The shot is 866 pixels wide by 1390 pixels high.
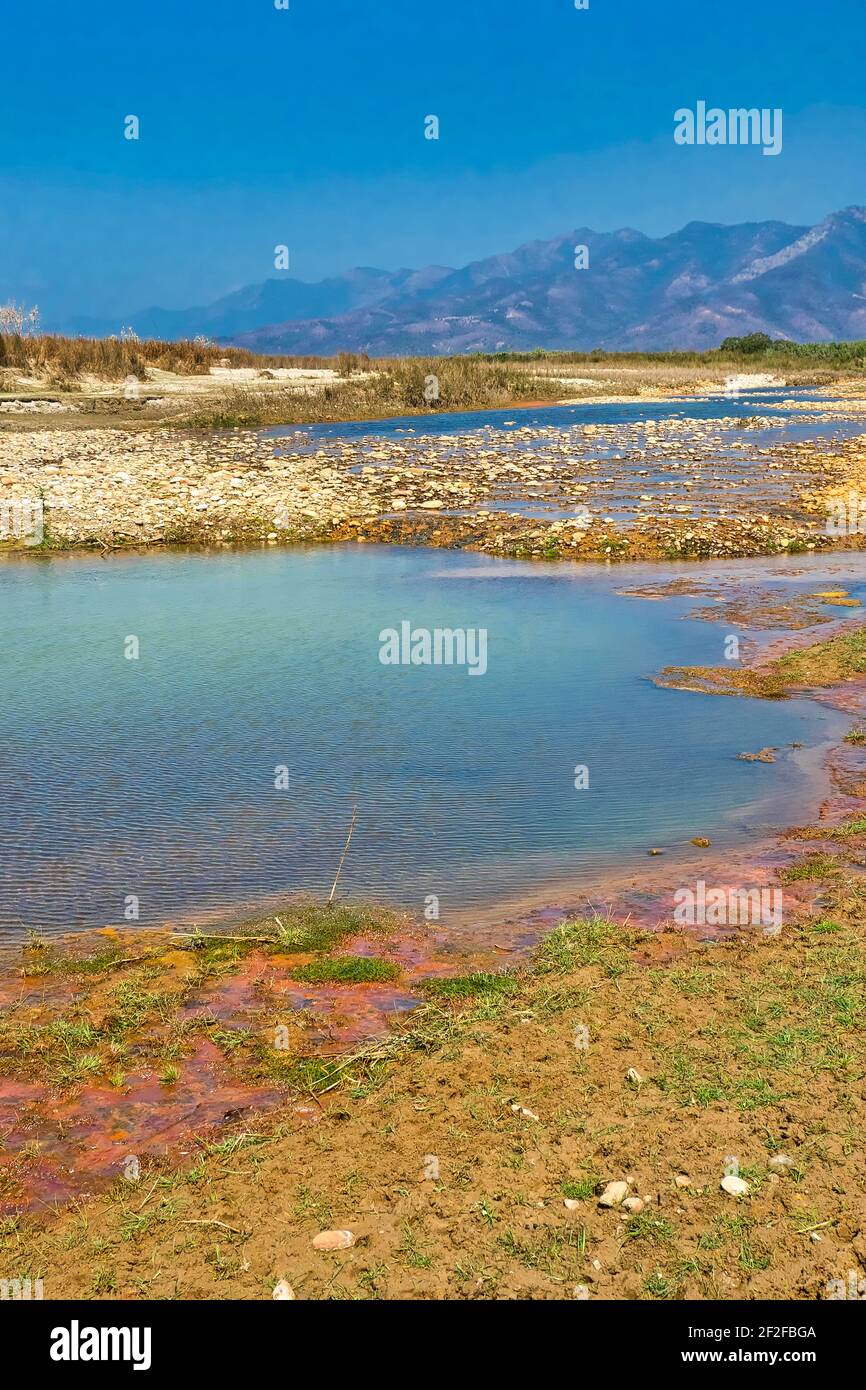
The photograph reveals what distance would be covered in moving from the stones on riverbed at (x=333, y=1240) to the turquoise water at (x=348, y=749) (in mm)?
3091

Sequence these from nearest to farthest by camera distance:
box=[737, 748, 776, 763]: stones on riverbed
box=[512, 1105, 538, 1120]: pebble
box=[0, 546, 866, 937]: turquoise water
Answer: box=[512, 1105, 538, 1120]: pebble → box=[0, 546, 866, 937]: turquoise water → box=[737, 748, 776, 763]: stones on riverbed

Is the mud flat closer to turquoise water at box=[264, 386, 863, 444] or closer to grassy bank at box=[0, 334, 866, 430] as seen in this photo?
turquoise water at box=[264, 386, 863, 444]

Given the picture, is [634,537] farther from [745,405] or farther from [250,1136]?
[745,405]

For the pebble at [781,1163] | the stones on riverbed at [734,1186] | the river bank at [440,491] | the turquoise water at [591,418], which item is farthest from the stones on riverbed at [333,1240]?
the turquoise water at [591,418]

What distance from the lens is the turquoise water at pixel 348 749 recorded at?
751 cm

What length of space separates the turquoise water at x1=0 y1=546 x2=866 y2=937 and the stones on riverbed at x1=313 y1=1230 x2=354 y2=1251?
10.1 ft

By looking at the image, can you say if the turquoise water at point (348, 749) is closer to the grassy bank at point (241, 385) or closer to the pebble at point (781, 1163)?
the pebble at point (781, 1163)

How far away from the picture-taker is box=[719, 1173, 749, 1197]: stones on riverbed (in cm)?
415

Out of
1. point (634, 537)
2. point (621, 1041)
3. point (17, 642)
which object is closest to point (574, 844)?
point (621, 1041)

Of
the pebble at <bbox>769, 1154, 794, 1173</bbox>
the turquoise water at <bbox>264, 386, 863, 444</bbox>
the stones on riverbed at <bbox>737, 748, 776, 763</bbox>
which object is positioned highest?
the turquoise water at <bbox>264, 386, 863, 444</bbox>

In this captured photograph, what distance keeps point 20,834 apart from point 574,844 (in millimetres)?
3935

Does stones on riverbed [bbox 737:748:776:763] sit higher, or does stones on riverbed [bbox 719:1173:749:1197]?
stones on riverbed [bbox 737:748:776:763]

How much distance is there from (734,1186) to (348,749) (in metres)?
6.06

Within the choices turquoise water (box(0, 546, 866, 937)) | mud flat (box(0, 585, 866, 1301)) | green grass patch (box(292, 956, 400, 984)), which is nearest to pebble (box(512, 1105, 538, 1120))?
mud flat (box(0, 585, 866, 1301))
